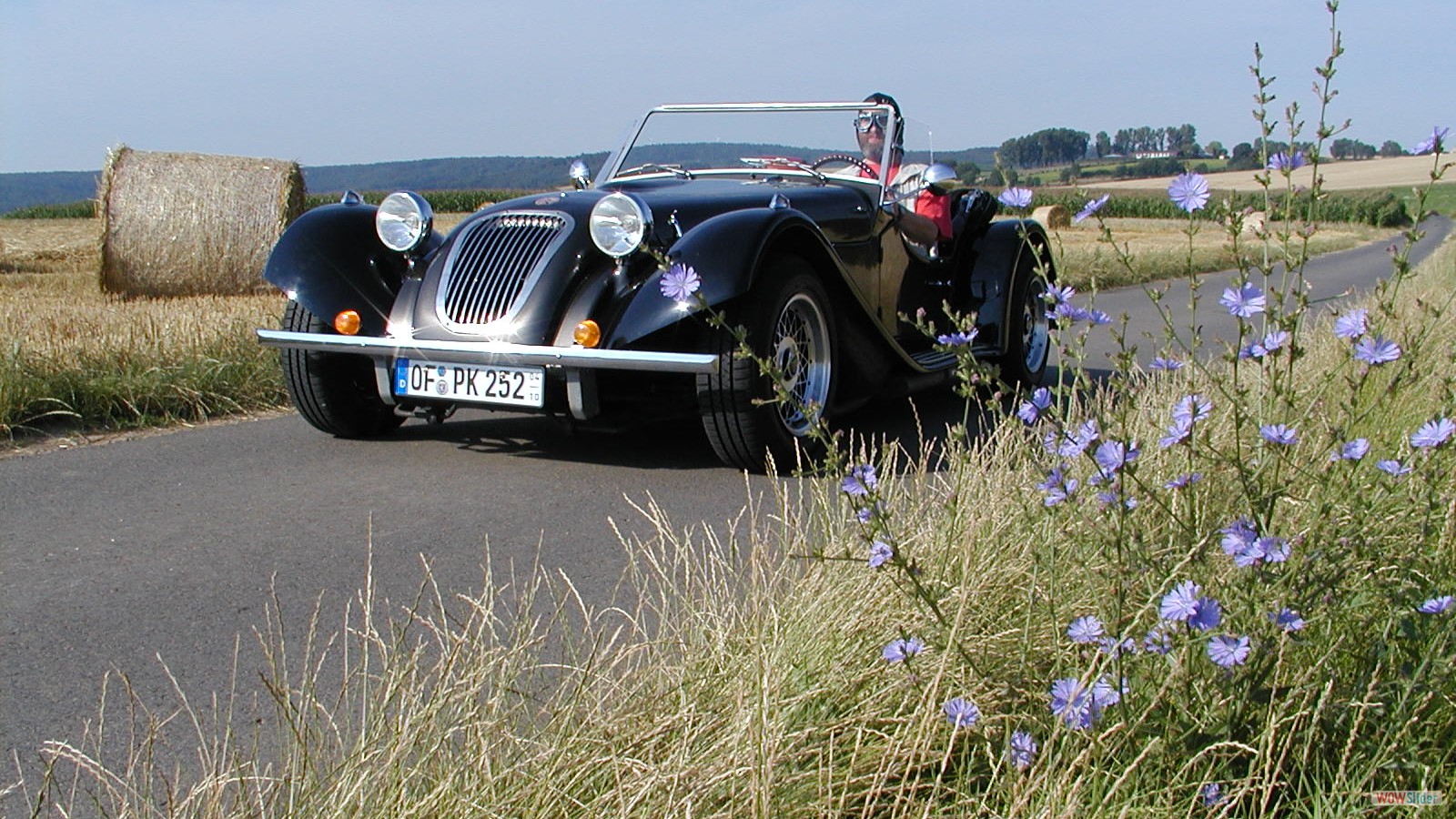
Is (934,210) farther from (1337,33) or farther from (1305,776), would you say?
(1305,776)

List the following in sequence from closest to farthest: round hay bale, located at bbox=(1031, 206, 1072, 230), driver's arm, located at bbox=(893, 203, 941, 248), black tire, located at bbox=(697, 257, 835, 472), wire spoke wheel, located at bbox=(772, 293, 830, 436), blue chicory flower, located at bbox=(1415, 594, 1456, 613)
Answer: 1. blue chicory flower, located at bbox=(1415, 594, 1456, 613)
2. black tire, located at bbox=(697, 257, 835, 472)
3. wire spoke wheel, located at bbox=(772, 293, 830, 436)
4. driver's arm, located at bbox=(893, 203, 941, 248)
5. round hay bale, located at bbox=(1031, 206, 1072, 230)

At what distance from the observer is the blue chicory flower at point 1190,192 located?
2.35 metres

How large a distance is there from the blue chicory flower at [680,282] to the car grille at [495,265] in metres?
2.72

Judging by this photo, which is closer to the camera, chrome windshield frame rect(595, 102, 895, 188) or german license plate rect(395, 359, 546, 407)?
german license plate rect(395, 359, 546, 407)

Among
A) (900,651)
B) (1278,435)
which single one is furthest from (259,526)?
(1278,435)

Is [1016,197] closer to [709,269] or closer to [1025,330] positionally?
[709,269]

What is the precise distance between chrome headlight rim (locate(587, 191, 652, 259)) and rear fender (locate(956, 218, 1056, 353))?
267cm

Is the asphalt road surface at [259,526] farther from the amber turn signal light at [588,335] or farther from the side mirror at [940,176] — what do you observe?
the side mirror at [940,176]

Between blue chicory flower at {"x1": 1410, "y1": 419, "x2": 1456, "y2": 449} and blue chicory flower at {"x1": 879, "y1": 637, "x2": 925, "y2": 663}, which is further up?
blue chicory flower at {"x1": 1410, "y1": 419, "x2": 1456, "y2": 449}

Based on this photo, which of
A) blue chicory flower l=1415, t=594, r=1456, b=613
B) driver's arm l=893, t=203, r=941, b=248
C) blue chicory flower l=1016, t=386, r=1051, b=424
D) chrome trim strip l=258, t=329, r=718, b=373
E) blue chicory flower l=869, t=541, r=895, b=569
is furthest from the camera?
driver's arm l=893, t=203, r=941, b=248

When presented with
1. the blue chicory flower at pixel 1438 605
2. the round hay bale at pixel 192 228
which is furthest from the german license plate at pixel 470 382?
the round hay bale at pixel 192 228

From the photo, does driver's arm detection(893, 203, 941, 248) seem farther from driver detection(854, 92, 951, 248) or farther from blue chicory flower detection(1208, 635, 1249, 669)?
blue chicory flower detection(1208, 635, 1249, 669)

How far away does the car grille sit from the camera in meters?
5.35

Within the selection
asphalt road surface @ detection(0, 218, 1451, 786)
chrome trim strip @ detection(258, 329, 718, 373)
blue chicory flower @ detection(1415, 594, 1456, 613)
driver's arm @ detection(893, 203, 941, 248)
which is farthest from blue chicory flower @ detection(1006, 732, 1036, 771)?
driver's arm @ detection(893, 203, 941, 248)
